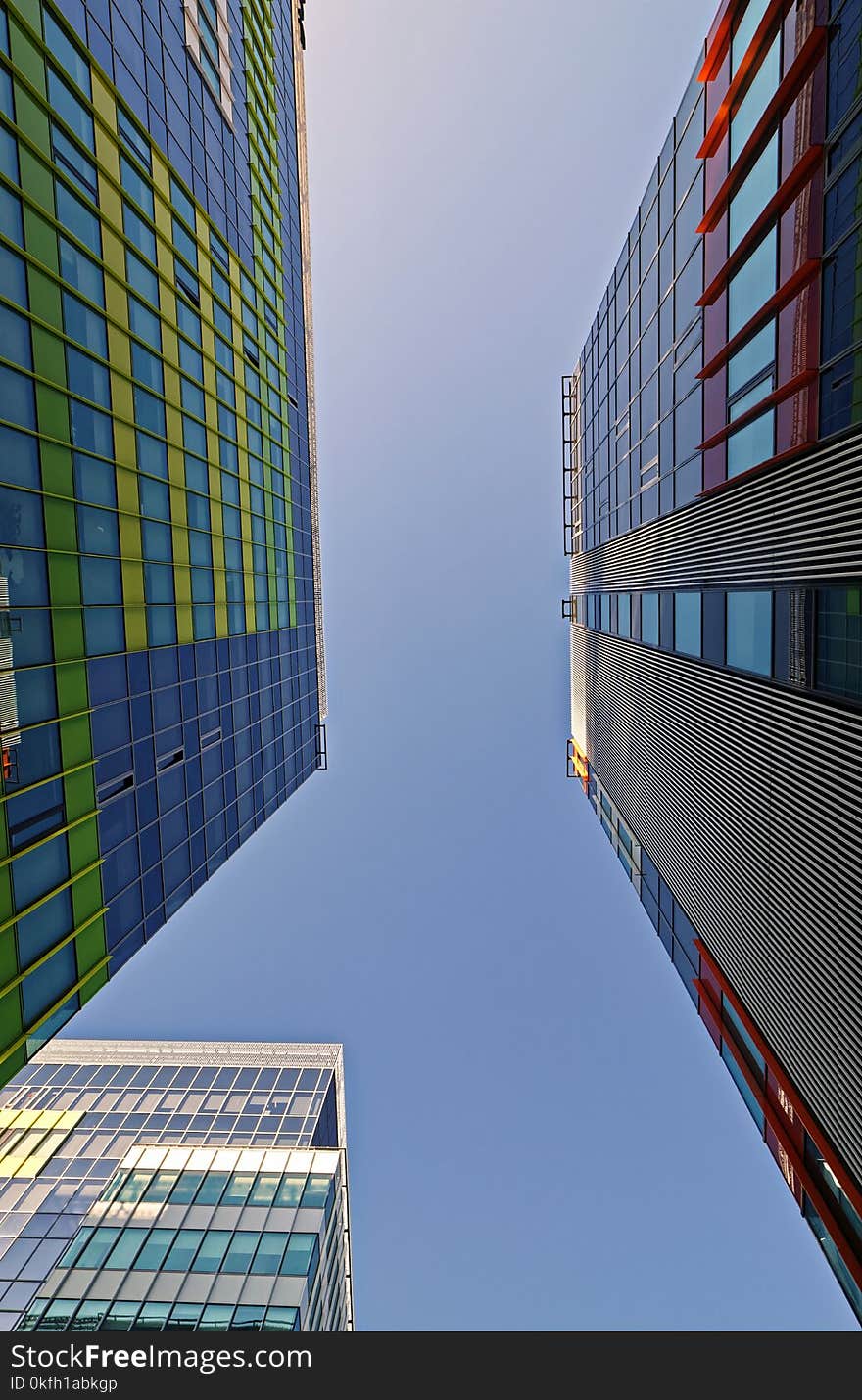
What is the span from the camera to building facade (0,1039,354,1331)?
28062mm

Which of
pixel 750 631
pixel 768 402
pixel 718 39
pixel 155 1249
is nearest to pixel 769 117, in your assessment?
pixel 718 39

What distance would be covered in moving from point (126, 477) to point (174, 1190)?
38.3m

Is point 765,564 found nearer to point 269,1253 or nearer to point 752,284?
point 752,284

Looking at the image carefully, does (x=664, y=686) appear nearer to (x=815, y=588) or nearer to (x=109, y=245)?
(x=815, y=588)

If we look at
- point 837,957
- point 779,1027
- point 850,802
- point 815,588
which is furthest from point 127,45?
point 779,1027

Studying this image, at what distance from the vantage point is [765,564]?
50.0 ft

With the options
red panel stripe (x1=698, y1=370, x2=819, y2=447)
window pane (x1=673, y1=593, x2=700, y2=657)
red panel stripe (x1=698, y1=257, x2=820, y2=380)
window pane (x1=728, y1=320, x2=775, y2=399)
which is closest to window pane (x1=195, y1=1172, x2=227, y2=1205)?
window pane (x1=673, y1=593, x2=700, y2=657)

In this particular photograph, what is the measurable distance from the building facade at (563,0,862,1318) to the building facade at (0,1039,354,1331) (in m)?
26.5

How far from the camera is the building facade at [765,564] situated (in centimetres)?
1195

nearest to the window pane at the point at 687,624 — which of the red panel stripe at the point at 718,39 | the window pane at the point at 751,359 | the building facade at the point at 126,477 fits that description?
the window pane at the point at 751,359

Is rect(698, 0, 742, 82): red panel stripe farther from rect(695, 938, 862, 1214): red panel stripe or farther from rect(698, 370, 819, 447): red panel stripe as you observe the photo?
rect(695, 938, 862, 1214): red panel stripe

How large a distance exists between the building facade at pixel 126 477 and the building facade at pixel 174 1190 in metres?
21.5

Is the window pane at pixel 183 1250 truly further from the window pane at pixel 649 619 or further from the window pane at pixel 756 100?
the window pane at pixel 756 100

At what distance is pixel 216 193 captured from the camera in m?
25.5
